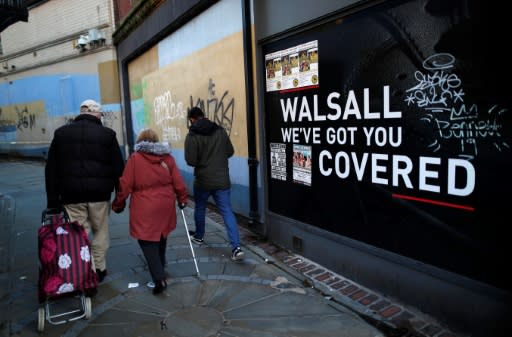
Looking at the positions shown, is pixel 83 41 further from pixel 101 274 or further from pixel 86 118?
pixel 101 274

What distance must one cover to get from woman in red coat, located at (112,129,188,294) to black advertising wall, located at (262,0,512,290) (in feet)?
5.10

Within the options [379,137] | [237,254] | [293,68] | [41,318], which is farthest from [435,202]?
[41,318]

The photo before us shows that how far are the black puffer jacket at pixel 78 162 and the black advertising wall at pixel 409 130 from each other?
2095 millimetres

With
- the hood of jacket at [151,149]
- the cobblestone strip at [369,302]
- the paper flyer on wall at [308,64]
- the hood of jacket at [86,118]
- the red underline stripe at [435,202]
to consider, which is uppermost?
the paper flyer on wall at [308,64]

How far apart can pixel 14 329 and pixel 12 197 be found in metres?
6.54

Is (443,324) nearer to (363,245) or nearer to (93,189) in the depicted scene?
(363,245)

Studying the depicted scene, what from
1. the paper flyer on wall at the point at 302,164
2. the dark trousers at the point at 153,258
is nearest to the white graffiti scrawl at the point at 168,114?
the paper flyer on wall at the point at 302,164

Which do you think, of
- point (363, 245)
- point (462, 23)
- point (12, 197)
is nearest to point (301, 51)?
point (462, 23)

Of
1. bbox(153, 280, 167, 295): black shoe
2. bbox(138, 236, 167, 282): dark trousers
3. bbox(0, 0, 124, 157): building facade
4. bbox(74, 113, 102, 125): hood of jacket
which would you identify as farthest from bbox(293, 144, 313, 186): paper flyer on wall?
bbox(0, 0, 124, 157): building facade

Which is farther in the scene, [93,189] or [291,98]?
[291,98]

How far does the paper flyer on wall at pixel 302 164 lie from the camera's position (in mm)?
4422

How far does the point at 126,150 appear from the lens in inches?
540

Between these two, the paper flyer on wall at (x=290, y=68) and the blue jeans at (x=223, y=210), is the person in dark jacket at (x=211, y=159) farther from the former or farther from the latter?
the paper flyer on wall at (x=290, y=68)

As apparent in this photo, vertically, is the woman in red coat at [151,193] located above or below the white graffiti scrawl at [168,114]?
below
